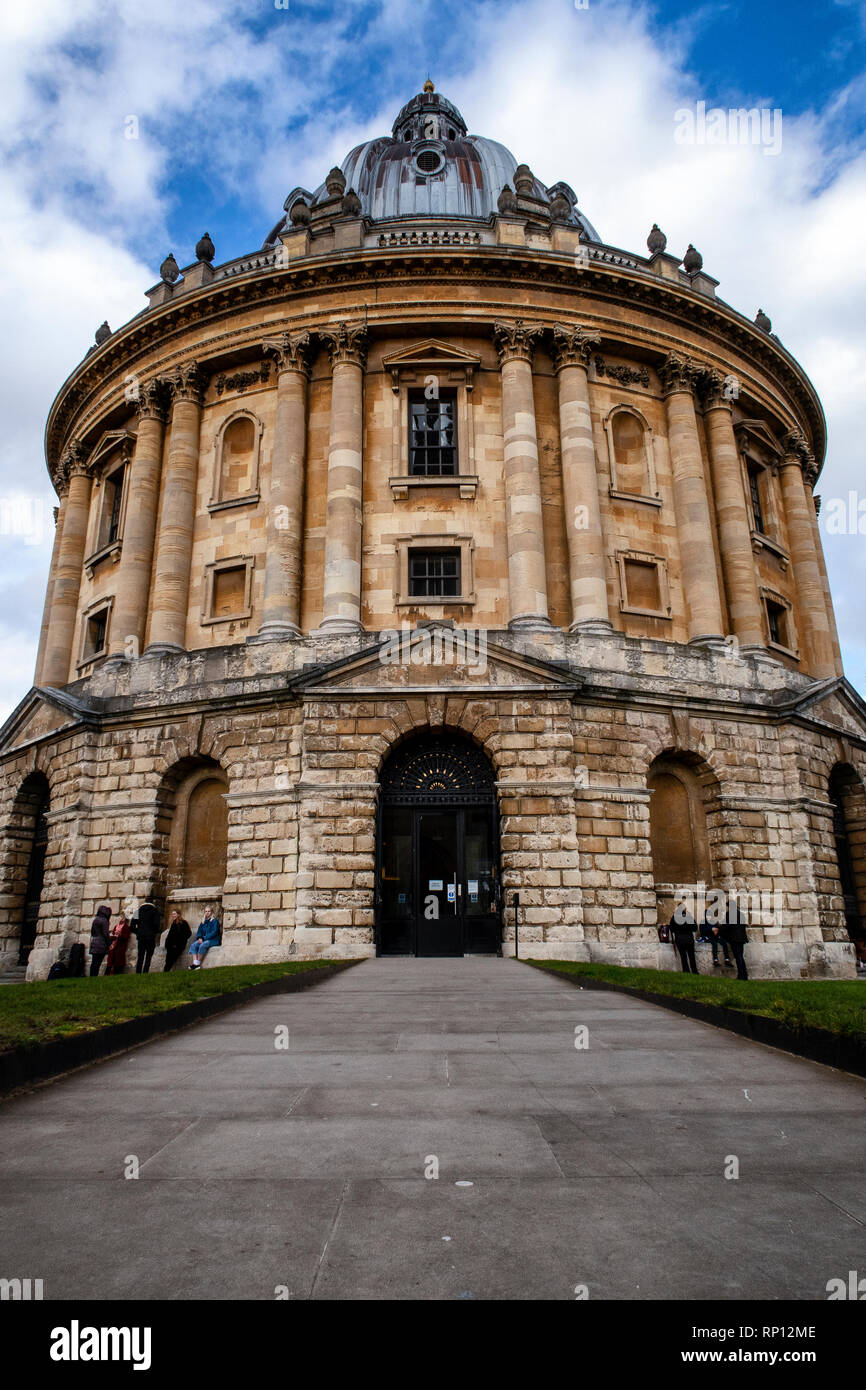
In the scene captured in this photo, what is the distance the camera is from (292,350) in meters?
26.0

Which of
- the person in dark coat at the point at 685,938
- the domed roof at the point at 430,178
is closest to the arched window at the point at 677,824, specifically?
the person in dark coat at the point at 685,938

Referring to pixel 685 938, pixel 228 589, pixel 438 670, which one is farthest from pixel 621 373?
pixel 685 938

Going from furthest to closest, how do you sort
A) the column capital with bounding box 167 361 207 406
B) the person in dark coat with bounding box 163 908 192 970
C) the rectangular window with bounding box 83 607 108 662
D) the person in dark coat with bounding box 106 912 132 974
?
1. the rectangular window with bounding box 83 607 108 662
2. the column capital with bounding box 167 361 207 406
3. the person in dark coat with bounding box 163 908 192 970
4. the person in dark coat with bounding box 106 912 132 974

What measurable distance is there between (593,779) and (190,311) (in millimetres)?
19513

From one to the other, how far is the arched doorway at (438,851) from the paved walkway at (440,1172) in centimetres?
1276

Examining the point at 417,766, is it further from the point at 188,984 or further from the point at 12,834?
the point at 12,834

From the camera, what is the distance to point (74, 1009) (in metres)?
8.76

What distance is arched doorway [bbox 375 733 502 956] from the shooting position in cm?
2030

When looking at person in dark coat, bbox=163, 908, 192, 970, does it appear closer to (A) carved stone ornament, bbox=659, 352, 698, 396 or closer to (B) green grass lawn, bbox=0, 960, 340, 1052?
(B) green grass lawn, bbox=0, 960, 340, 1052

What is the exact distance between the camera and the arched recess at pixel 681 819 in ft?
73.5

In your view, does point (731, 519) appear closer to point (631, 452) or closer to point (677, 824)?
point (631, 452)


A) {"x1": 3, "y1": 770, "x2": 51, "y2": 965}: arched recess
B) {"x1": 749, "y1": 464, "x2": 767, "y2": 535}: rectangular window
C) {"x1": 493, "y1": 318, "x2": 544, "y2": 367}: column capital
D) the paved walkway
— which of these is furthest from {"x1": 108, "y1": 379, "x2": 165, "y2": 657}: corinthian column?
the paved walkway

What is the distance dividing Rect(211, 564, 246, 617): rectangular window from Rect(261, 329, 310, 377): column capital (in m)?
6.28
